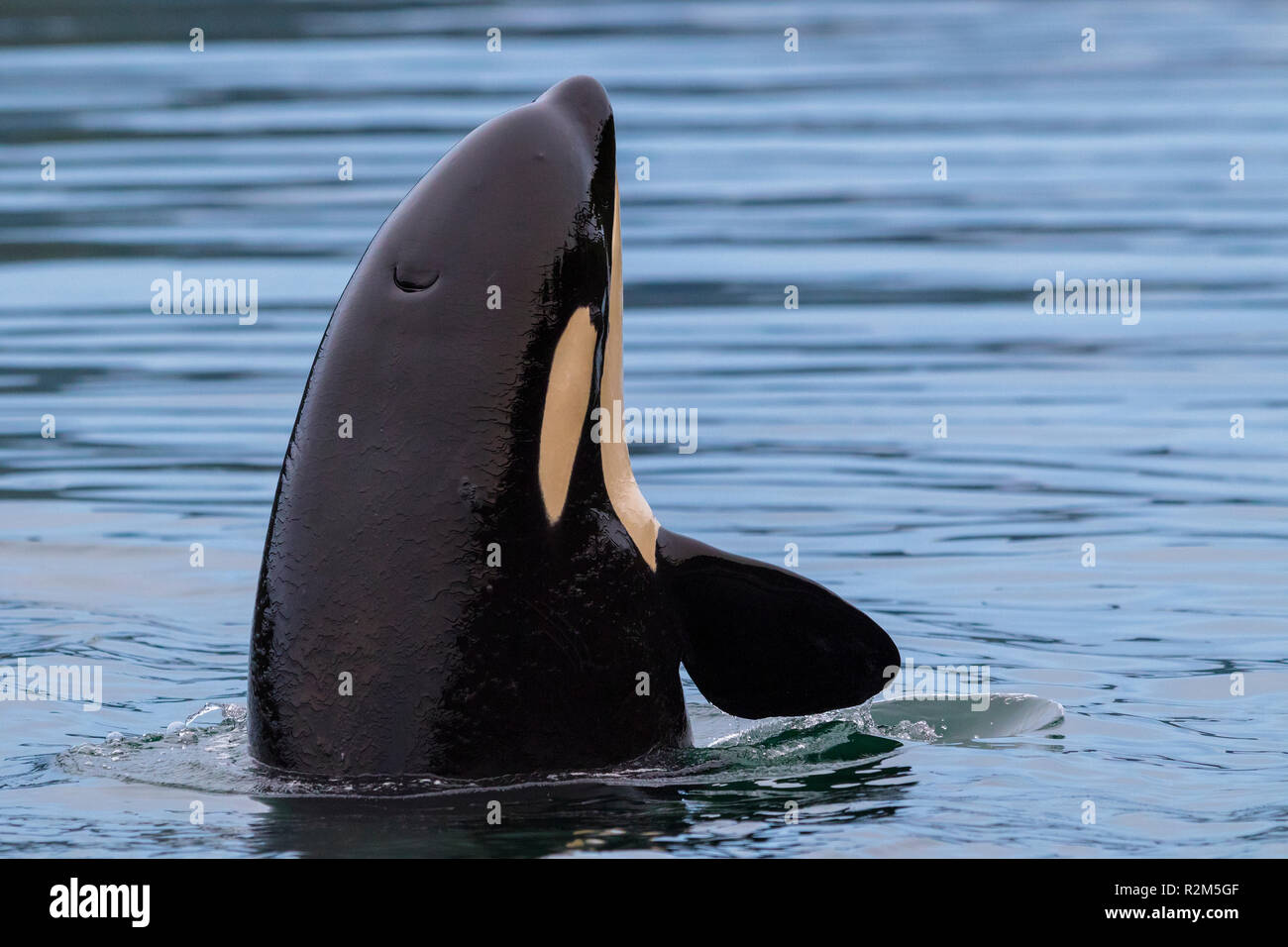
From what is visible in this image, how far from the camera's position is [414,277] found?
7.25 meters

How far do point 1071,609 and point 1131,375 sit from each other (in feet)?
19.9

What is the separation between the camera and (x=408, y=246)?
7.30 metres

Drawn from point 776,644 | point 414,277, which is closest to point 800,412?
point 776,644

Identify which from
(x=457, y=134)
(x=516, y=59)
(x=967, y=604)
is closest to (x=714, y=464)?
(x=967, y=604)

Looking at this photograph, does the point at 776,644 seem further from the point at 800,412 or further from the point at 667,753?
the point at 800,412

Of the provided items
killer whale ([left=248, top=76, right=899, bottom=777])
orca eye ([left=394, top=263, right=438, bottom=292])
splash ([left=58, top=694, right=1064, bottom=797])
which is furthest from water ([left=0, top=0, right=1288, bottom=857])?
orca eye ([left=394, top=263, right=438, bottom=292])

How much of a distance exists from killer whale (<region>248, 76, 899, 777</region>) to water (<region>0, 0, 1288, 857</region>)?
21 cm

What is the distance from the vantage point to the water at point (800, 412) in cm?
773

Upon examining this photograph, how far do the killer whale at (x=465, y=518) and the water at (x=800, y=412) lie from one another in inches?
8.2

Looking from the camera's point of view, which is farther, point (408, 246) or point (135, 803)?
point (135, 803)

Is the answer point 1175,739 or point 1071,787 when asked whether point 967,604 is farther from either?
point 1071,787

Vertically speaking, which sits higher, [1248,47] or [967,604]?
[1248,47]

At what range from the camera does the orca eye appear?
7.25 m
